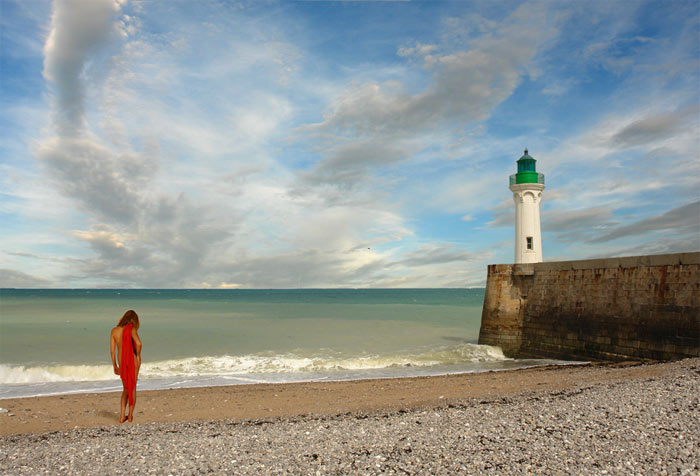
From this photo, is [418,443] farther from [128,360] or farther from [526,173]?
[526,173]

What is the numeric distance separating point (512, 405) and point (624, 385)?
2706 millimetres

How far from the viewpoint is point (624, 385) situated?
812cm

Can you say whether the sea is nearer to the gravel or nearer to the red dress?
the red dress

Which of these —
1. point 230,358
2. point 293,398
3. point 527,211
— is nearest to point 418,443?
A: point 293,398

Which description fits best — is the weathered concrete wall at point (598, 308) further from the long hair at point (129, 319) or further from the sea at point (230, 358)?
the long hair at point (129, 319)

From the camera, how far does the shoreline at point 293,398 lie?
7906 mm

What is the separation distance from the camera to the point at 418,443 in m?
5.15

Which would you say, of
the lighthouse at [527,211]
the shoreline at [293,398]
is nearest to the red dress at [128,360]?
the shoreline at [293,398]

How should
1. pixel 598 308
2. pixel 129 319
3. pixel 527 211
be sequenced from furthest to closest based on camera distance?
pixel 527 211 < pixel 598 308 < pixel 129 319

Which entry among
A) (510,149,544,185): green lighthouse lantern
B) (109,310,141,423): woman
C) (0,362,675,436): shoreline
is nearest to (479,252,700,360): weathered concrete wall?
(0,362,675,436): shoreline

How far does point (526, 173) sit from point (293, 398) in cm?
1371

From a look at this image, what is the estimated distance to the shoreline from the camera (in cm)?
791

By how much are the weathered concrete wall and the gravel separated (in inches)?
204

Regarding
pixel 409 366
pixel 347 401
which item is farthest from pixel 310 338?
pixel 347 401
